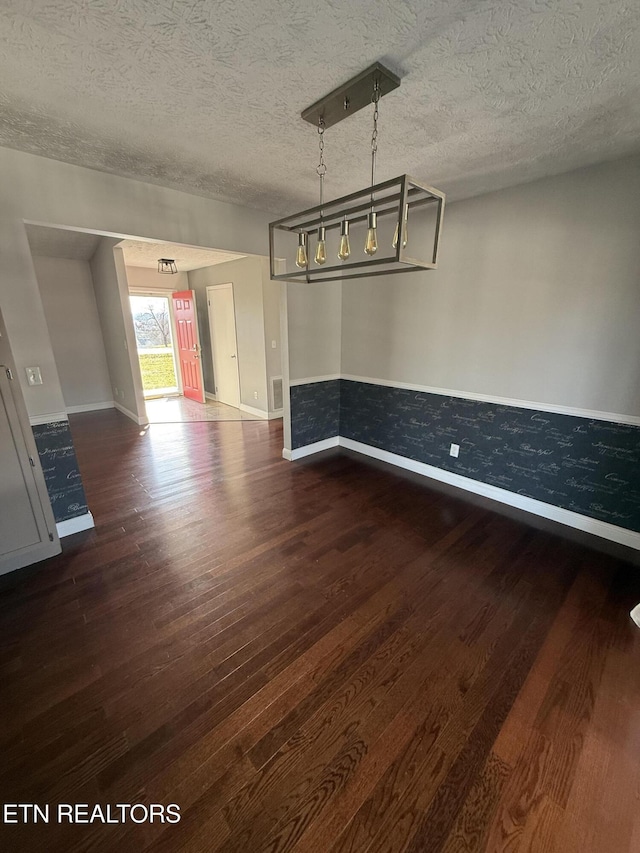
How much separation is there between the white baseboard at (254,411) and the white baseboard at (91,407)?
8.41 ft

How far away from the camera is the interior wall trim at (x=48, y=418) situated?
2373 millimetres

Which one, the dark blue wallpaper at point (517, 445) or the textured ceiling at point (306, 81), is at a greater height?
the textured ceiling at point (306, 81)

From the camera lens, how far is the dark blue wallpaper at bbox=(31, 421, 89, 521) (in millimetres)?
2443

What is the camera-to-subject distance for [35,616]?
1889 mm

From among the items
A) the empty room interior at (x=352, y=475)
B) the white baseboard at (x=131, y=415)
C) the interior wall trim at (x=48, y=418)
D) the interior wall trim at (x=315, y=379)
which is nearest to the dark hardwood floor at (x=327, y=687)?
the empty room interior at (x=352, y=475)

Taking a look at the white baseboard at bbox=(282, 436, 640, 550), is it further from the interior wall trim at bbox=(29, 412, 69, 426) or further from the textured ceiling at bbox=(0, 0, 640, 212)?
the textured ceiling at bbox=(0, 0, 640, 212)

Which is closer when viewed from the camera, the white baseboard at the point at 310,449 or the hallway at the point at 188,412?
the white baseboard at the point at 310,449

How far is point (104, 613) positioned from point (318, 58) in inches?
112

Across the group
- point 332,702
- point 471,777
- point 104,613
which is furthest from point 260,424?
point 471,777

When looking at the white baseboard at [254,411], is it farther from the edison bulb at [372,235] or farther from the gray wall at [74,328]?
the edison bulb at [372,235]

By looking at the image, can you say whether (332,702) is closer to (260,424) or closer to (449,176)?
(449,176)

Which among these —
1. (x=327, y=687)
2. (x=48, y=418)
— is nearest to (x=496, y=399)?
(x=327, y=687)

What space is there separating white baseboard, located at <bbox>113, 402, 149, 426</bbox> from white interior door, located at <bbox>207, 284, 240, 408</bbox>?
1533 mm

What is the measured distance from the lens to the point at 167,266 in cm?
593
